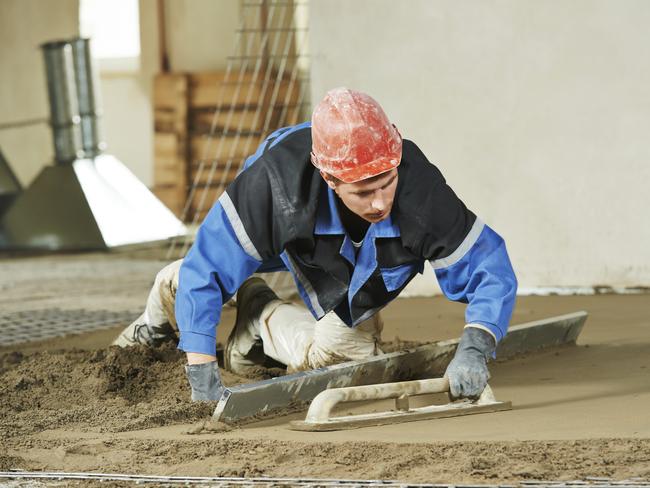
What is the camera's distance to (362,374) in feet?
10.2

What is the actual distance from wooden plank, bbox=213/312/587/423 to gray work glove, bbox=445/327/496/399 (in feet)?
1.04

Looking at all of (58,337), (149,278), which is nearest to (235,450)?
(58,337)

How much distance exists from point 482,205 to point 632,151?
2.40ft

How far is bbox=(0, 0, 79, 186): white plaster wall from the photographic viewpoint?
9.70 metres

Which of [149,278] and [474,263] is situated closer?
[474,263]

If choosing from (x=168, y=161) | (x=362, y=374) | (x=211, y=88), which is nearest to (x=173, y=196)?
(x=168, y=161)

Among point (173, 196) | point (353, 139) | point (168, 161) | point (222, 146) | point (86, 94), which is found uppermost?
point (353, 139)

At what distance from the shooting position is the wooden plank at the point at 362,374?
2.86 metres

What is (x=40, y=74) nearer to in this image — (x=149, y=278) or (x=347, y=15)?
(x=149, y=278)

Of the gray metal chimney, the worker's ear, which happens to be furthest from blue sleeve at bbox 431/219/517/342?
the gray metal chimney

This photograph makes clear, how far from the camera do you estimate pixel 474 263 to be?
297 centimetres

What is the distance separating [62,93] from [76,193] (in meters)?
0.78

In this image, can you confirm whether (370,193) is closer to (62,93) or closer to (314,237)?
(314,237)

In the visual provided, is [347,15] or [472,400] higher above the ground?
[347,15]
